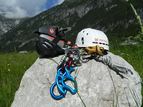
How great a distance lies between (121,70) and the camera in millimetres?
5723

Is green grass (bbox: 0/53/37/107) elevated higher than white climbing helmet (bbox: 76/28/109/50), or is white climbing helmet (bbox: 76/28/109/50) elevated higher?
white climbing helmet (bbox: 76/28/109/50)

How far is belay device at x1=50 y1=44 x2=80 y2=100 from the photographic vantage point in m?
5.34

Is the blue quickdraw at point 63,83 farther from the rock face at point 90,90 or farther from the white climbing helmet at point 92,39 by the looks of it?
the white climbing helmet at point 92,39

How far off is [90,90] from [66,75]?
0.37 metres

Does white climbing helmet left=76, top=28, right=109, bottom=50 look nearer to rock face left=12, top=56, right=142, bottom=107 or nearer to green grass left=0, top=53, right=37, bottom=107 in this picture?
rock face left=12, top=56, right=142, bottom=107

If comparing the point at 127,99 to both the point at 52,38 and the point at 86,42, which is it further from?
the point at 52,38

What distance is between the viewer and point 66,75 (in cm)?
540

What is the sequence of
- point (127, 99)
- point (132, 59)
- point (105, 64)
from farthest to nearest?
point (132, 59), point (105, 64), point (127, 99)

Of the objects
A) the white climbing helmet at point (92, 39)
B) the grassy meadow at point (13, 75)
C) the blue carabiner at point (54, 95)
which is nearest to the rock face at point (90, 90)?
the blue carabiner at point (54, 95)

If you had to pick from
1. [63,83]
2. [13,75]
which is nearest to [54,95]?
[63,83]

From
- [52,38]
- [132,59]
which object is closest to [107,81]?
[52,38]

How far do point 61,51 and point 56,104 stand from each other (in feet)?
3.33

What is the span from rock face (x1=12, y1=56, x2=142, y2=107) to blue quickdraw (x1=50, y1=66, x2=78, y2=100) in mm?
85

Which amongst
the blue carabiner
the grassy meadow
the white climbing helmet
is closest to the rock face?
the blue carabiner
